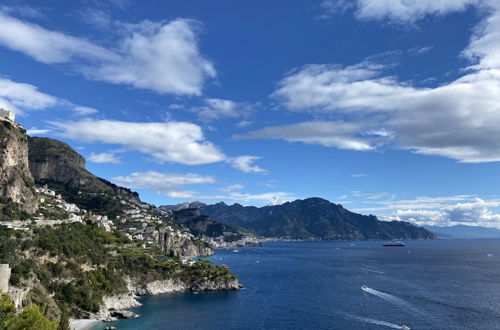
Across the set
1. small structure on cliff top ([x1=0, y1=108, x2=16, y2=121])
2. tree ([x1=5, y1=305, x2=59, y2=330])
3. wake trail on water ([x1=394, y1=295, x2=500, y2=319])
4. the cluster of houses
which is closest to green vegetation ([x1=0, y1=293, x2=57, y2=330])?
tree ([x1=5, y1=305, x2=59, y2=330])

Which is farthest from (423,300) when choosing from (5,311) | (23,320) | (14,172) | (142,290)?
(14,172)

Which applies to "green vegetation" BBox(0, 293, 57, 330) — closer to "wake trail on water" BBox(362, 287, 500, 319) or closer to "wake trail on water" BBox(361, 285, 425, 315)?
"wake trail on water" BBox(361, 285, 425, 315)

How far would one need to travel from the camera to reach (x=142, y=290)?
108 m

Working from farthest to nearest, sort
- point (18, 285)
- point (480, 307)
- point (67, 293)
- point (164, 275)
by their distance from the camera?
point (164, 275) < point (480, 307) < point (67, 293) < point (18, 285)

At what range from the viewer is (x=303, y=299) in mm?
102438

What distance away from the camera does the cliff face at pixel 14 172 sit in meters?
103

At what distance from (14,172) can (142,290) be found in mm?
48227

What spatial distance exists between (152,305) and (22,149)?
6444 cm

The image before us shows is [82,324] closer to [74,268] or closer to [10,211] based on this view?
[74,268]

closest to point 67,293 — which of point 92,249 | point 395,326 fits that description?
point 92,249

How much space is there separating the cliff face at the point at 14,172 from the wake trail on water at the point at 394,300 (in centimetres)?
9728

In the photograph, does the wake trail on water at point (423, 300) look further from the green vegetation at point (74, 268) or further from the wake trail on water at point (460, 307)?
the green vegetation at point (74, 268)

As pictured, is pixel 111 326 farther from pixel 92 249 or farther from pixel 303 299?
pixel 303 299

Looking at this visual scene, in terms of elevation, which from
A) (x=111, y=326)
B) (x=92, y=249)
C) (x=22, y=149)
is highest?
(x=22, y=149)
